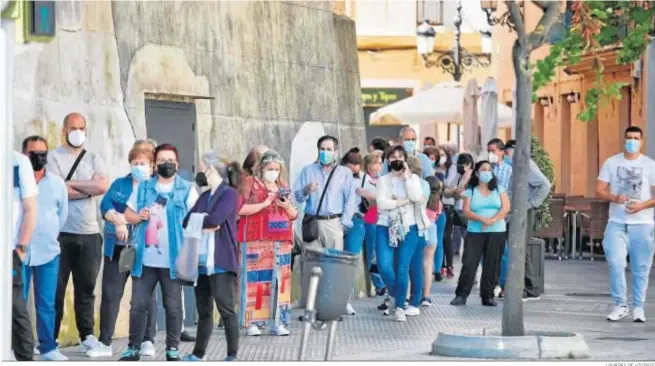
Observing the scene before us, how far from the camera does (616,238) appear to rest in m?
18.6

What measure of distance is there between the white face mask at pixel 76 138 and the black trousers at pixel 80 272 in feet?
2.34

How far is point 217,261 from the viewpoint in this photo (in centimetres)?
1438

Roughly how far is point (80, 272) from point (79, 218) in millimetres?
426

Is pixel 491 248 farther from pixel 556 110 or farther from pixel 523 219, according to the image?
pixel 556 110

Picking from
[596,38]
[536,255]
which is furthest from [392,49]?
[596,38]

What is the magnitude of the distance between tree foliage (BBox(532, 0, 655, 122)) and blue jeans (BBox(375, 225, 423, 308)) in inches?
76.3

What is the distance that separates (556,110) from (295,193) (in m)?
27.1

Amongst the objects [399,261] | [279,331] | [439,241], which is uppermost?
[399,261]

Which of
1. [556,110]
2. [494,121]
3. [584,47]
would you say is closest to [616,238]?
[584,47]

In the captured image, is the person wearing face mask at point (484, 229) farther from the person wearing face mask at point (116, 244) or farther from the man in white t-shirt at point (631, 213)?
the person wearing face mask at point (116, 244)

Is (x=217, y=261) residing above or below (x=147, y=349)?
above

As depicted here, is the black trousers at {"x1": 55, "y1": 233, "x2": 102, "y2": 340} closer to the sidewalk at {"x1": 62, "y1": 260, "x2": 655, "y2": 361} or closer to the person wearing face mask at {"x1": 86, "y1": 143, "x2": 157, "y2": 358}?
the person wearing face mask at {"x1": 86, "y1": 143, "x2": 157, "y2": 358}

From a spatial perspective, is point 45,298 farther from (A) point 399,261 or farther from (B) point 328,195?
(A) point 399,261

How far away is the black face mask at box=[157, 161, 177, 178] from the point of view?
47.1 ft
